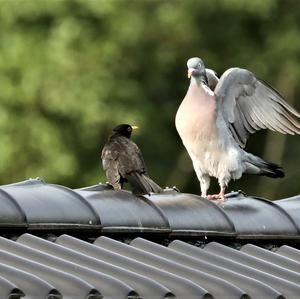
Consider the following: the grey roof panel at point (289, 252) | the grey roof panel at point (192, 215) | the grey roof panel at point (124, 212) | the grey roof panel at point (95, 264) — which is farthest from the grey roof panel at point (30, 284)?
the grey roof panel at point (289, 252)

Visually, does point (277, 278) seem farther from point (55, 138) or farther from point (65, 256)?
point (55, 138)

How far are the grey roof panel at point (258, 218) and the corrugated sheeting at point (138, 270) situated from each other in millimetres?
325

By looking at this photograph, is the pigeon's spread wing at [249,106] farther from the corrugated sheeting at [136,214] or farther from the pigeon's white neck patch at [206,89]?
the corrugated sheeting at [136,214]

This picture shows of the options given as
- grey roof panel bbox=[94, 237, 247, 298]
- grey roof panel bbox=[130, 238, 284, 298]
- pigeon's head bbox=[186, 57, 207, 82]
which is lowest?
grey roof panel bbox=[130, 238, 284, 298]

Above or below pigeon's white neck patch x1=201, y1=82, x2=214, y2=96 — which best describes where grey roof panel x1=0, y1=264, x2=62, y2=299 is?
below

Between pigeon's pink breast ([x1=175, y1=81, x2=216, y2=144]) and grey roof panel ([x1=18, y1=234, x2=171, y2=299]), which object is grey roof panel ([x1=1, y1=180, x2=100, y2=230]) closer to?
grey roof panel ([x1=18, y1=234, x2=171, y2=299])

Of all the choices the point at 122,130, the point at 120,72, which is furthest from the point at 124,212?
the point at 120,72

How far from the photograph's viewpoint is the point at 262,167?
28.1ft

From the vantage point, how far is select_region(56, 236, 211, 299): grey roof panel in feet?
15.7

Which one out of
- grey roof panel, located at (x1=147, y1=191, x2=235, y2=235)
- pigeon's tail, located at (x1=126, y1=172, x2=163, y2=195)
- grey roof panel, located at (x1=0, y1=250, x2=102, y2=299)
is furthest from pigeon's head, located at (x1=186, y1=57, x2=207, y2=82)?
grey roof panel, located at (x1=0, y1=250, x2=102, y2=299)

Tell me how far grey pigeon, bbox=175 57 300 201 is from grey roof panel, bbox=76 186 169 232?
8.22 feet

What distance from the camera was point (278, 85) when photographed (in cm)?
2175

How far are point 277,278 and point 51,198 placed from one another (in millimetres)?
960

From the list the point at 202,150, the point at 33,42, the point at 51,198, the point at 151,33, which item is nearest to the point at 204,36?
the point at 151,33
